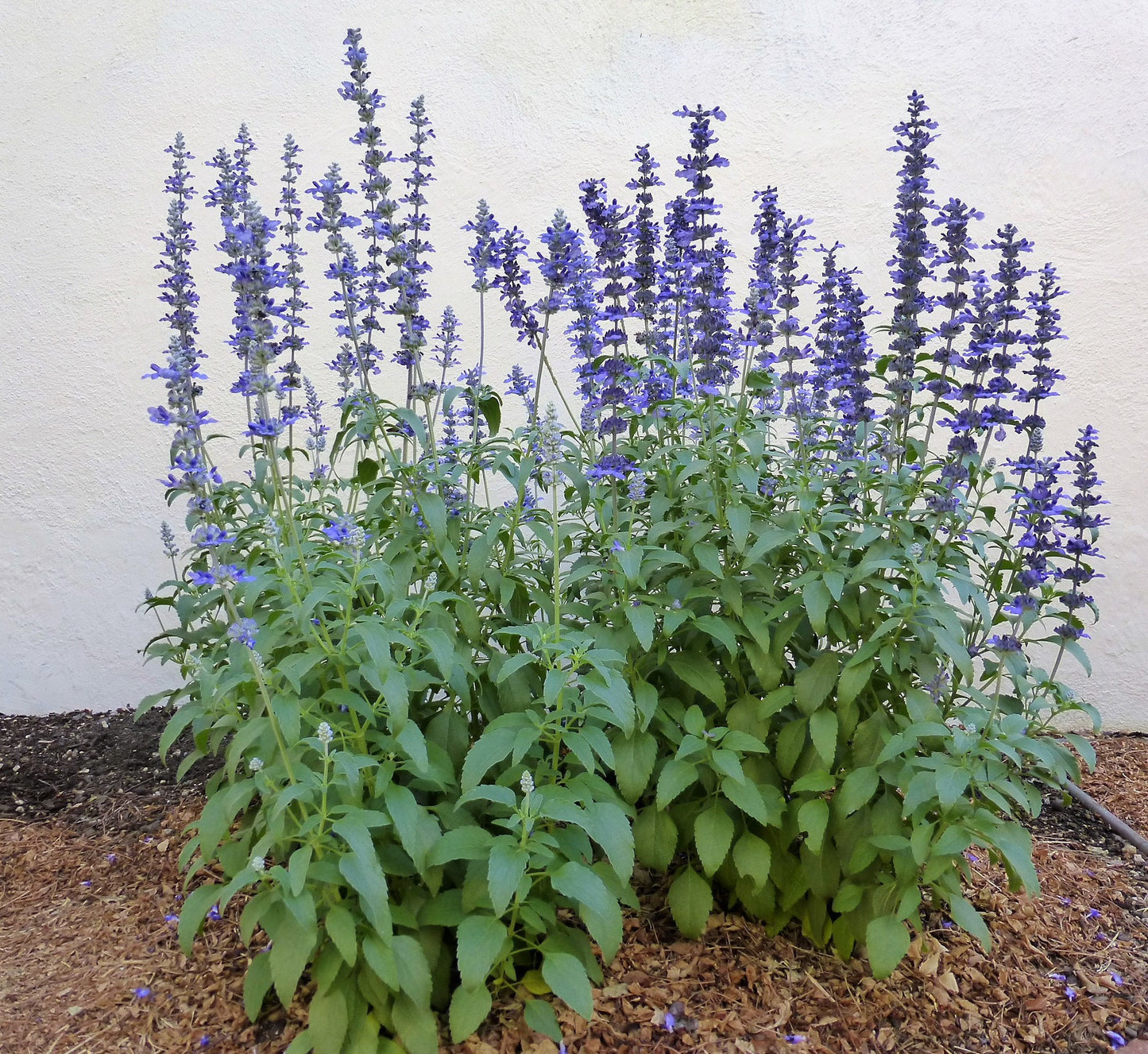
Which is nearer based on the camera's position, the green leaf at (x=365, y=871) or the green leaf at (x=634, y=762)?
the green leaf at (x=365, y=871)

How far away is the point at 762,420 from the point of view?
2982 mm

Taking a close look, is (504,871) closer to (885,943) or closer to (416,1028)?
(416,1028)

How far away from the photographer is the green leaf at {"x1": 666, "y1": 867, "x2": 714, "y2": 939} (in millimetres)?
2762

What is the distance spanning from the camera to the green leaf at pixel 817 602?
2.47m

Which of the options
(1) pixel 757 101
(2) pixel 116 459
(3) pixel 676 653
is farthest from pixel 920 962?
(2) pixel 116 459

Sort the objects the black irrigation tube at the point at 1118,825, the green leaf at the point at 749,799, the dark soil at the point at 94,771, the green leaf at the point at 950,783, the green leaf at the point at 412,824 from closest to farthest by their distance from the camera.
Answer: the green leaf at the point at 412,824 < the green leaf at the point at 950,783 < the green leaf at the point at 749,799 < the black irrigation tube at the point at 1118,825 < the dark soil at the point at 94,771

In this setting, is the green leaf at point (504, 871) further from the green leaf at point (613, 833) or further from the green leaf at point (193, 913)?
the green leaf at point (193, 913)

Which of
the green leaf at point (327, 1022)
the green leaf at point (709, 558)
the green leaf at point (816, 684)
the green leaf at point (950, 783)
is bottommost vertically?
the green leaf at point (327, 1022)

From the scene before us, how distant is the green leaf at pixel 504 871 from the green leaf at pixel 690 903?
0.80 meters

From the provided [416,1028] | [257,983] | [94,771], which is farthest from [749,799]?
[94,771]

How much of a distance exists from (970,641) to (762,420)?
97cm

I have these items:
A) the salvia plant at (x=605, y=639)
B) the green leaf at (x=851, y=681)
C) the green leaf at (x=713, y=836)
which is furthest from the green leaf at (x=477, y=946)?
the green leaf at (x=851, y=681)

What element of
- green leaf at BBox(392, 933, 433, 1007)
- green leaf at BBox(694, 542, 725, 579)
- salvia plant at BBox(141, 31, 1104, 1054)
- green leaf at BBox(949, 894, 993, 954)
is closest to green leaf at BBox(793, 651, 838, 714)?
salvia plant at BBox(141, 31, 1104, 1054)

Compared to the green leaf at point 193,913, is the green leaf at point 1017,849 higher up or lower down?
higher up
